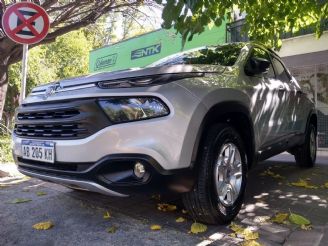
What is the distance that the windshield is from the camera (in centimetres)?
418

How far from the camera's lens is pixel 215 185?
10.7ft

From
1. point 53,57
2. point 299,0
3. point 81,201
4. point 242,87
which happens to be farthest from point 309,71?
point 53,57

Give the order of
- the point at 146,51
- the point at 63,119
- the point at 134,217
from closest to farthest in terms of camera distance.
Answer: the point at 63,119 < the point at 134,217 < the point at 146,51

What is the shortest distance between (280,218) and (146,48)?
12084 mm

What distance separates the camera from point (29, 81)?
16.6m

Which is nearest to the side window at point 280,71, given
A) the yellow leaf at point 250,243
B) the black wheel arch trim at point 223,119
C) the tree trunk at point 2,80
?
the black wheel arch trim at point 223,119

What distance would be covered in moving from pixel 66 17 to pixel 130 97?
7.12 metres

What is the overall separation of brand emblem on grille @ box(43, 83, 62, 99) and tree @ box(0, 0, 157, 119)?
4858 mm

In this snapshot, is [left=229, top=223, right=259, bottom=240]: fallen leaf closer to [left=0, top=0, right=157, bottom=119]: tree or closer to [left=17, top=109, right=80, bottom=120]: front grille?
[left=17, top=109, right=80, bottom=120]: front grille

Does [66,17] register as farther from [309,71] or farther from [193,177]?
[193,177]

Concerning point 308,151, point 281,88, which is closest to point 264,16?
point 281,88

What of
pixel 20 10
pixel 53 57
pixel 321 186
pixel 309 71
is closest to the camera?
pixel 321 186

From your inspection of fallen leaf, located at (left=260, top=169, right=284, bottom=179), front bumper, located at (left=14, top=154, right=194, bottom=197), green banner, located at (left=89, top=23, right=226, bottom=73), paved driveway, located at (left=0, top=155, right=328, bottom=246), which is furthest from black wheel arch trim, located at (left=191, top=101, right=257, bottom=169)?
green banner, located at (left=89, top=23, right=226, bottom=73)

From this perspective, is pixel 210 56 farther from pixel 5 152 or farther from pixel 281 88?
pixel 5 152
